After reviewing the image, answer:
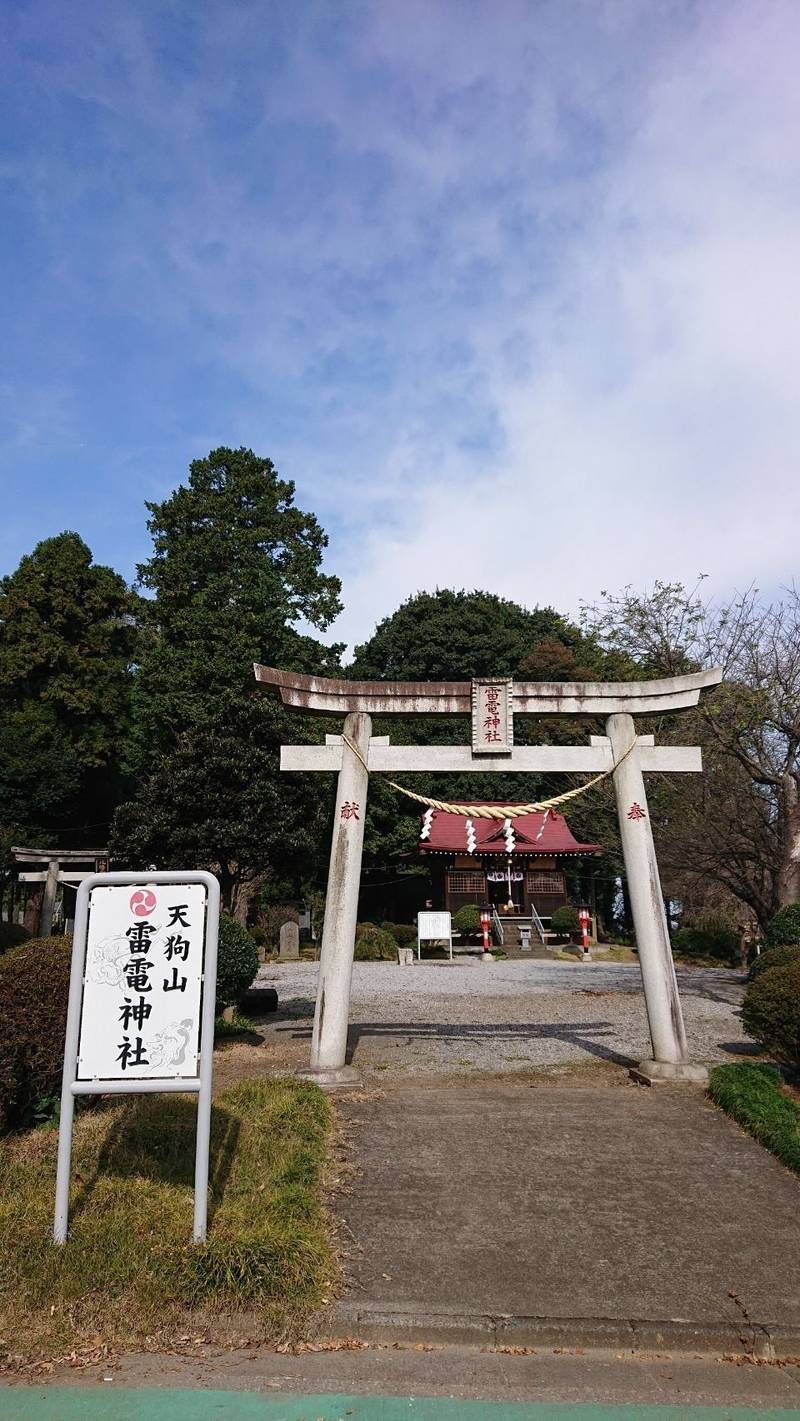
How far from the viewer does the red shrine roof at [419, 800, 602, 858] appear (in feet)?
103

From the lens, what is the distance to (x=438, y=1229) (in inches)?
196

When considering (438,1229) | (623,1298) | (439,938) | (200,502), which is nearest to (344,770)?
(438,1229)

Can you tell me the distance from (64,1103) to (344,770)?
4.68m

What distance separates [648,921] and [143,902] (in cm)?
564

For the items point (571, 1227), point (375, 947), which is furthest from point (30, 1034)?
point (375, 947)

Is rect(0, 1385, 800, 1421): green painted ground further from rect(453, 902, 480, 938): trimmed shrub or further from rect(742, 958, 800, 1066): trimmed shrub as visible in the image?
rect(453, 902, 480, 938): trimmed shrub

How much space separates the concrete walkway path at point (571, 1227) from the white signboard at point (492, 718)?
343 cm

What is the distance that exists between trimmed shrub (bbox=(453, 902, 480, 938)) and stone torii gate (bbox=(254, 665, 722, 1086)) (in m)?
20.8

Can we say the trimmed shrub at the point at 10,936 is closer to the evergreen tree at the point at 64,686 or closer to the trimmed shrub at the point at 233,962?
the trimmed shrub at the point at 233,962

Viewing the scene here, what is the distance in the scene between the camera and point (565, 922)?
97.7 ft

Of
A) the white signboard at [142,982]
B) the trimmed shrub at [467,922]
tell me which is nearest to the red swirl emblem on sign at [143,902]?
the white signboard at [142,982]

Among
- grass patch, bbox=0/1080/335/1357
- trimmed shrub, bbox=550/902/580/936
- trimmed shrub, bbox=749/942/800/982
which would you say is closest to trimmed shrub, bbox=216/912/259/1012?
grass patch, bbox=0/1080/335/1357

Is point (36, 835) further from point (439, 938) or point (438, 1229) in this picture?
point (438, 1229)

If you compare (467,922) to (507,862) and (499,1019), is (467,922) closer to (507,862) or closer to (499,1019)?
(507,862)
